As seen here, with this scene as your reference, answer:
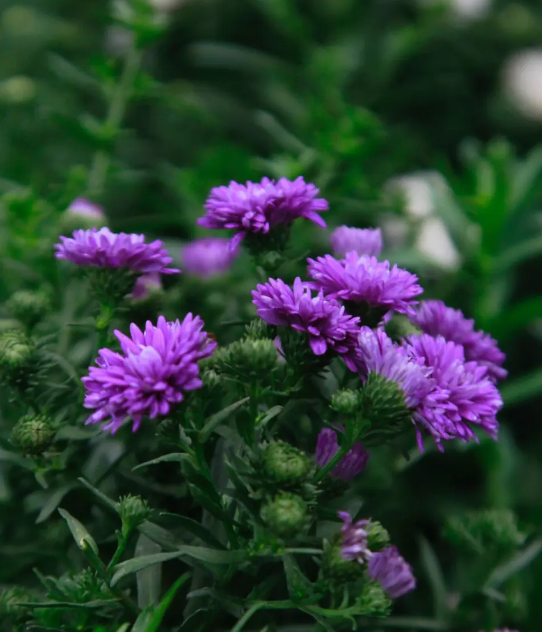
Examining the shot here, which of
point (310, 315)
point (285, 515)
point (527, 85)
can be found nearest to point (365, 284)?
point (310, 315)

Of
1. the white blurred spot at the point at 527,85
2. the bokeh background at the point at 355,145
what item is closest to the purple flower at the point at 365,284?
the bokeh background at the point at 355,145

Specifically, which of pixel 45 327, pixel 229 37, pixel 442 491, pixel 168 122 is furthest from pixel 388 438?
pixel 229 37

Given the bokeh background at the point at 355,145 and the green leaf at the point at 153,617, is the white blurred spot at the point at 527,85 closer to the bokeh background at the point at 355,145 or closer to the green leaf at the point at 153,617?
the bokeh background at the point at 355,145

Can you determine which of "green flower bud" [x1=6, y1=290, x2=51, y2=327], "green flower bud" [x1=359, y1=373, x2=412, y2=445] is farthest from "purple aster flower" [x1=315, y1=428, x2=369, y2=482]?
"green flower bud" [x1=6, y1=290, x2=51, y2=327]

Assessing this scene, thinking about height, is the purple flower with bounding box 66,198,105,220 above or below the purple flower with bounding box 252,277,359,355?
above

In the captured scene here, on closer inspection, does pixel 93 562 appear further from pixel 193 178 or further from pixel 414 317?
pixel 193 178

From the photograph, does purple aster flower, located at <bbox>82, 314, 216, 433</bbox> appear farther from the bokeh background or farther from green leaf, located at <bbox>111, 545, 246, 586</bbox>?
the bokeh background

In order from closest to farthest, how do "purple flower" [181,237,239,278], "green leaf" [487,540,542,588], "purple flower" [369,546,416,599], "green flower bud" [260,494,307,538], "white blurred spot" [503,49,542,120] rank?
"green flower bud" [260,494,307,538] < "purple flower" [369,546,416,599] < "green leaf" [487,540,542,588] < "purple flower" [181,237,239,278] < "white blurred spot" [503,49,542,120]
